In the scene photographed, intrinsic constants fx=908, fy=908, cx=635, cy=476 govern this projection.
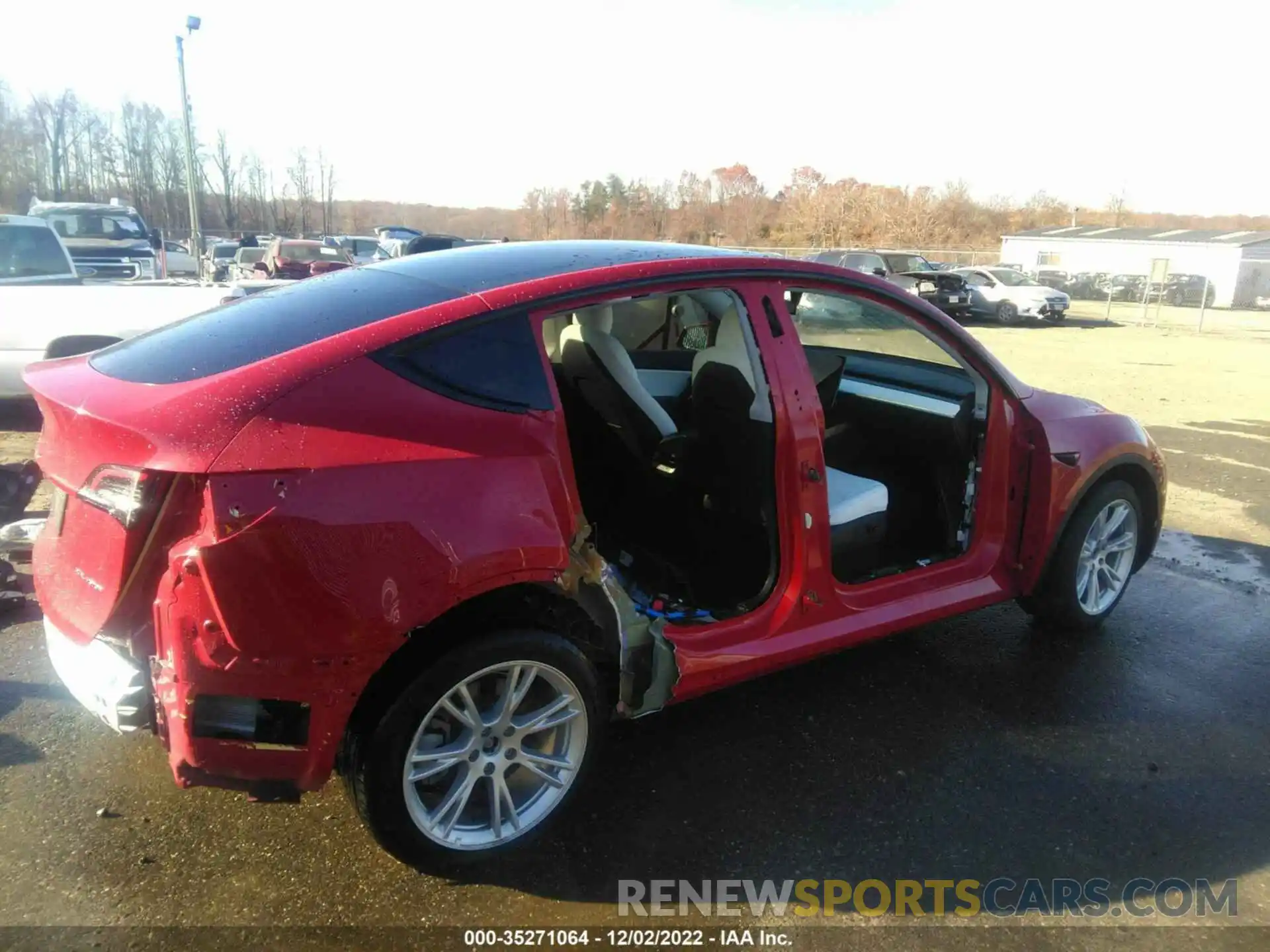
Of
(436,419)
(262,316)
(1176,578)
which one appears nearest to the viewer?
(436,419)

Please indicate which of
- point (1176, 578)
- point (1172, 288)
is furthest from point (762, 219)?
point (1176, 578)

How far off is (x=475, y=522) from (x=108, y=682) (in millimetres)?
1073

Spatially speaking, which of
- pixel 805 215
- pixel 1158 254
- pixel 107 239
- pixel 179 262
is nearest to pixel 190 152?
pixel 107 239

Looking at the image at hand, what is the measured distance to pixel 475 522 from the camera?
2.34 meters

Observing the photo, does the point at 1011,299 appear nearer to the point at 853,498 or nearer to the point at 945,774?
the point at 853,498

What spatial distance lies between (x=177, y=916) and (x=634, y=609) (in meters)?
1.47

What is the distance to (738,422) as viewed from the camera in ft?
10.6

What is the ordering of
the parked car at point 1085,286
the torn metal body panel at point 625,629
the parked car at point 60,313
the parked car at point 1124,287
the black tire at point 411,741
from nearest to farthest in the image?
the black tire at point 411,741, the torn metal body panel at point 625,629, the parked car at point 60,313, the parked car at point 1124,287, the parked car at point 1085,286

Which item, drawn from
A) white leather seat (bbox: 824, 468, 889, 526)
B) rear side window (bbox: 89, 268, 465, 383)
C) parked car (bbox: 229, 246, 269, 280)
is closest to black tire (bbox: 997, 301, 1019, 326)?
parked car (bbox: 229, 246, 269, 280)

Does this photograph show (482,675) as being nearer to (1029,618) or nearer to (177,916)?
(177,916)

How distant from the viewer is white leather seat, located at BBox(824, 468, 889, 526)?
350cm

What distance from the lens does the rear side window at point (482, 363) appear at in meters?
2.39

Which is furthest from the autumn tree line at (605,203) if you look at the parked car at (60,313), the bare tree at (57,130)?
the parked car at (60,313)

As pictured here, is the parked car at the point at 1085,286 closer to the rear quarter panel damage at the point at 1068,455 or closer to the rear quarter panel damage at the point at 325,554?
the rear quarter panel damage at the point at 1068,455
